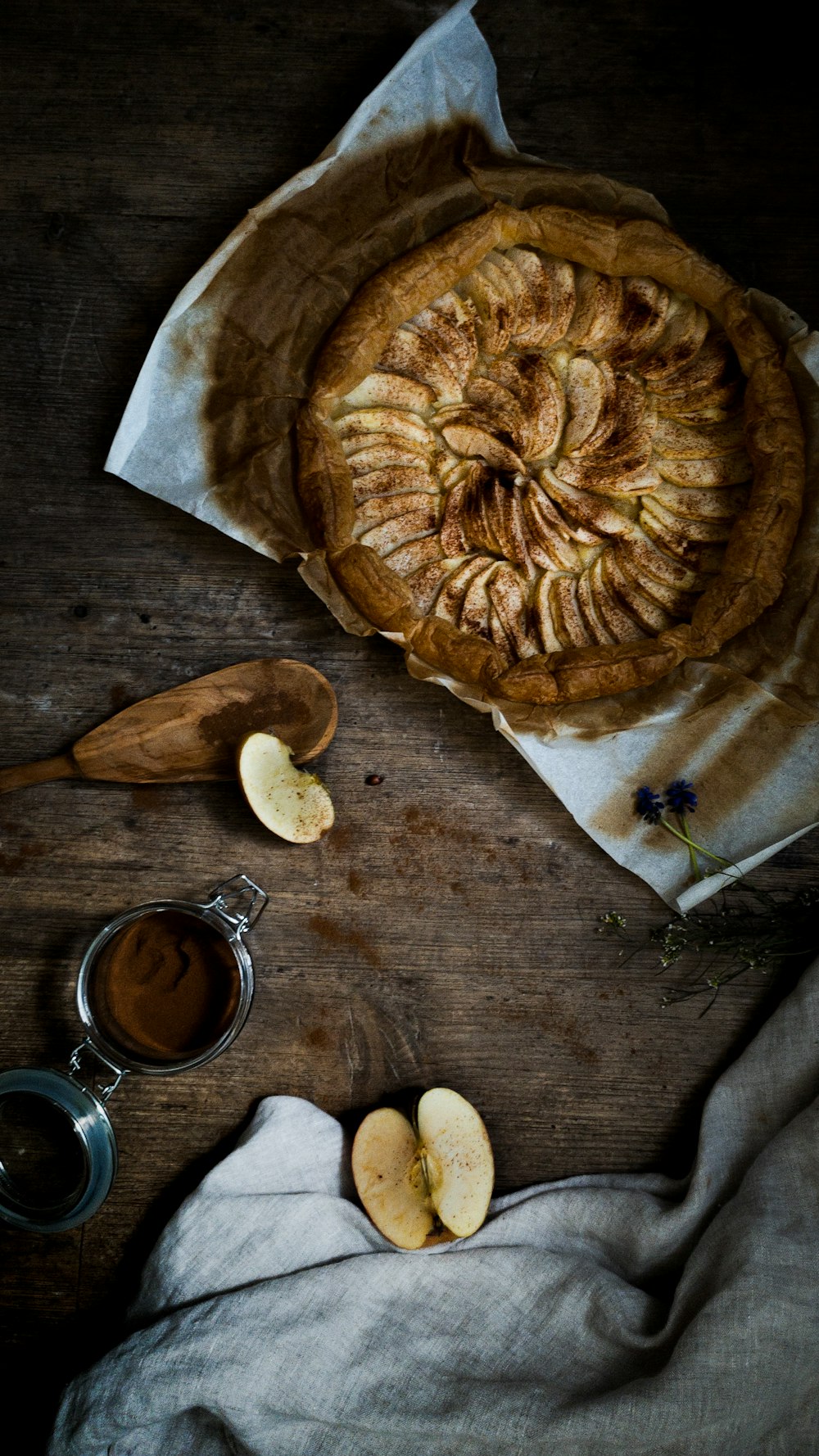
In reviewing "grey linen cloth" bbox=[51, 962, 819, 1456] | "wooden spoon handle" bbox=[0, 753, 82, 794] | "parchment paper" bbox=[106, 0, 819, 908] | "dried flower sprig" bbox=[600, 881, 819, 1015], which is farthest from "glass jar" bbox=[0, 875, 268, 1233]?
"dried flower sprig" bbox=[600, 881, 819, 1015]

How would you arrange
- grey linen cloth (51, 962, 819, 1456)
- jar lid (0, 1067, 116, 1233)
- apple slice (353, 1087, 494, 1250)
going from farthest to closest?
apple slice (353, 1087, 494, 1250) → jar lid (0, 1067, 116, 1233) → grey linen cloth (51, 962, 819, 1456)

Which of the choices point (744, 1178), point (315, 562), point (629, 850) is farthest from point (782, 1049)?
point (315, 562)

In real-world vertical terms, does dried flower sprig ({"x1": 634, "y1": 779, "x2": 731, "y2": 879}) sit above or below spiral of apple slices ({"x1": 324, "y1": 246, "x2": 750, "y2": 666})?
below

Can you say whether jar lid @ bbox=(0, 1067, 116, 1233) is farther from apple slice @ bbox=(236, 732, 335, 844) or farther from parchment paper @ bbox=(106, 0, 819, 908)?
parchment paper @ bbox=(106, 0, 819, 908)

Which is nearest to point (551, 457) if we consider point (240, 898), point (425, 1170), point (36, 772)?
point (240, 898)

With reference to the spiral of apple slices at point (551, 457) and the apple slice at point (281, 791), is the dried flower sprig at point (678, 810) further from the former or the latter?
the apple slice at point (281, 791)

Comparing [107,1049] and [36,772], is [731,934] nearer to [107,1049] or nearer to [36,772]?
[107,1049]

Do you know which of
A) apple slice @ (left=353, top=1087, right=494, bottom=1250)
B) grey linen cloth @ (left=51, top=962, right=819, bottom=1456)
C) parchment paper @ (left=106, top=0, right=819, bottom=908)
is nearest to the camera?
grey linen cloth @ (left=51, top=962, right=819, bottom=1456)
